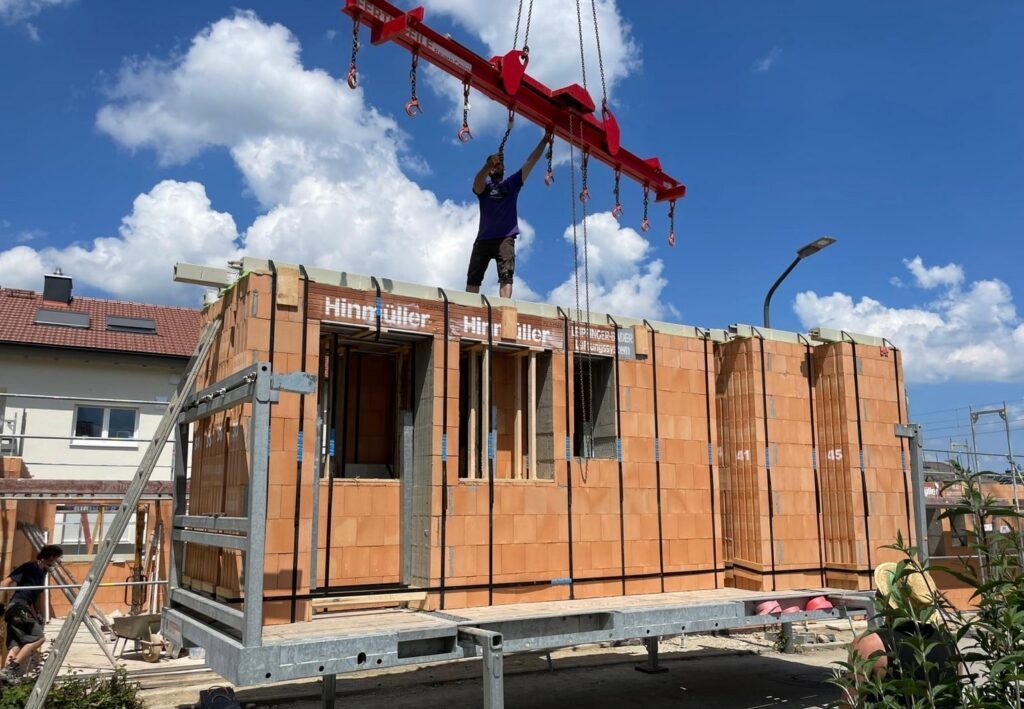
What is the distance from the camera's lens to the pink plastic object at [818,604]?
8797mm

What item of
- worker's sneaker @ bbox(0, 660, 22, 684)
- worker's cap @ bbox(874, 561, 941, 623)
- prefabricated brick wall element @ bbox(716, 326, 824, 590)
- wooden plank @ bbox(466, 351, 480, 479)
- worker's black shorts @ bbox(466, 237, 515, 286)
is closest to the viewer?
worker's cap @ bbox(874, 561, 941, 623)

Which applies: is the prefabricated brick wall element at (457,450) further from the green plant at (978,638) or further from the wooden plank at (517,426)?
the green plant at (978,638)

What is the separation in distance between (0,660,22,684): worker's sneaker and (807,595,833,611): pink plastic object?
8.80 m

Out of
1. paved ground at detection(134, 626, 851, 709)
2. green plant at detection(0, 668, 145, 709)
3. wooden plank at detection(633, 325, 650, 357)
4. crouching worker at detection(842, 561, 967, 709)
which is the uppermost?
wooden plank at detection(633, 325, 650, 357)

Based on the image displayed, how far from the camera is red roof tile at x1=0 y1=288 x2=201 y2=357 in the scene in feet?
78.5

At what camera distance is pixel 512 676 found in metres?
11.4

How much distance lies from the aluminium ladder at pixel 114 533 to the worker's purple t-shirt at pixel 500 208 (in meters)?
3.78

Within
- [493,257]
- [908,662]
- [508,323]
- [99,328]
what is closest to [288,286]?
[508,323]

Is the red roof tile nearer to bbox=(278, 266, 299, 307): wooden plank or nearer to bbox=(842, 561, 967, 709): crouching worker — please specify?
bbox=(278, 266, 299, 307): wooden plank

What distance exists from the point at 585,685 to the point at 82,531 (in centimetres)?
1345

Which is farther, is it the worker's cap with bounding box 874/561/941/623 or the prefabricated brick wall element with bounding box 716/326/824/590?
the prefabricated brick wall element with bounding box 716/326/824/590

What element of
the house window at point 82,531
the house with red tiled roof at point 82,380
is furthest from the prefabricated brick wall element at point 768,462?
the house with red tiled roof at point 82,380

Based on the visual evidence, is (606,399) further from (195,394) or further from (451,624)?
(195,394)

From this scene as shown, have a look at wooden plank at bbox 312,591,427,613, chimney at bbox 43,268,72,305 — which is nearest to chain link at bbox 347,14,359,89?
wooden plank at bbox 312,591,427,613
